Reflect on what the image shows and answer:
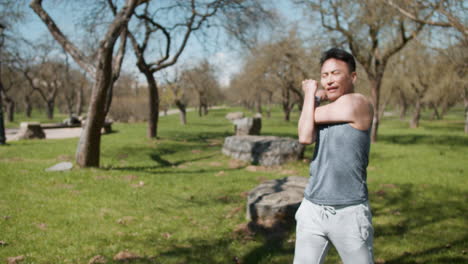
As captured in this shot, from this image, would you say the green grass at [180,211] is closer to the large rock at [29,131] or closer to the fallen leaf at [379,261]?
the fallen leaf at [379,261]

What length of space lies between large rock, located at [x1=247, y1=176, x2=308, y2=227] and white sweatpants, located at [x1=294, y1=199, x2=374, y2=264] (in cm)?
341

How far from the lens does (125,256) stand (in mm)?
4633

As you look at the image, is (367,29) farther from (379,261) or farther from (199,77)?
(199,77)

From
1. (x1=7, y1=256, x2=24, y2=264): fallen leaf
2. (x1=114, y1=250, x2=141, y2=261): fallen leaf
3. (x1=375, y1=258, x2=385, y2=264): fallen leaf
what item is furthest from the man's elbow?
(x1=7, y1=256, x2=24, y2=264): fallen leaf

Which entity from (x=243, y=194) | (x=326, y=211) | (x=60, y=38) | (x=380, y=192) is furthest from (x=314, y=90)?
(x=60, y=38)

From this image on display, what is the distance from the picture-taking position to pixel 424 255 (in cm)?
484

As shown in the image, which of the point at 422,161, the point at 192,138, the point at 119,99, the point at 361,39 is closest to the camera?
the point at 422,161

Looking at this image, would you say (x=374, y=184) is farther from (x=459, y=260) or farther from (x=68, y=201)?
(x=68, y=201)

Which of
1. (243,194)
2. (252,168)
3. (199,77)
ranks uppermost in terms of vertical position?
(199,77)

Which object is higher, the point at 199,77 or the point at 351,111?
the point at 199,77

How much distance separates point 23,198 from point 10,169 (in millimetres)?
2943

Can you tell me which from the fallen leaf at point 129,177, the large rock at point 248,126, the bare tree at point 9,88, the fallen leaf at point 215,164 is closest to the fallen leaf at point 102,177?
the fallen leaf at point 129,177

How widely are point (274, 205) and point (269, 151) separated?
602cm

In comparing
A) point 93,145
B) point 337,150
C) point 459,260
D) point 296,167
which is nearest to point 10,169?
point 93,145
